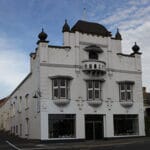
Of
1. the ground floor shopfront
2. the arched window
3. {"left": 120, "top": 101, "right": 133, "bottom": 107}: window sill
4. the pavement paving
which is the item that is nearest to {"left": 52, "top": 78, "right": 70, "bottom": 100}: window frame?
the ground floor shopfront

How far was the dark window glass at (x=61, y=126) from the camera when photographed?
119ft

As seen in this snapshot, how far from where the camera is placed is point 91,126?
3878cm

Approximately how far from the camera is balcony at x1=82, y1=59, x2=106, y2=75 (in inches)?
1503

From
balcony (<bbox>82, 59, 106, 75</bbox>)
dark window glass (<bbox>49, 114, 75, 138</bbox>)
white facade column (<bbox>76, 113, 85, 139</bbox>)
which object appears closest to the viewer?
dark window glass (<bbox>49, 114, 75, 138</bbox>)

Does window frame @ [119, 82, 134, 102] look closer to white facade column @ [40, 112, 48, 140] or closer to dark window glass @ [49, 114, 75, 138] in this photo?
dark window glass @ [49, 114, 75, 138]

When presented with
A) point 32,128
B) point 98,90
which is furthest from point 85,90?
point 32,128

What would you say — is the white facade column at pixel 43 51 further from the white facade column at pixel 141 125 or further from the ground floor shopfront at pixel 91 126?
the white facade column at pixel 141 125

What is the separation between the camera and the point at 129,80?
135 ft

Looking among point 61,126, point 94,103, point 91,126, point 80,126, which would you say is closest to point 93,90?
point 94,103

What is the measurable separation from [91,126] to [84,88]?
405 cm

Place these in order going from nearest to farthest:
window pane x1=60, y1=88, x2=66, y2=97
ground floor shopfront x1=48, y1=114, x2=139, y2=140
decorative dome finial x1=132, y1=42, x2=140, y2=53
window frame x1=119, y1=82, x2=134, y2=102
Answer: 1. ground floor shopfront x1=48, y1=114, x2=139, y2=140
2. window pane x1=60, y1=88, x2=66, y2=97
3. window frame x1=119, y1=82, x2=134, y2=102
4. decorative dome finial x1=132, y1=42, x2=140, y2=53

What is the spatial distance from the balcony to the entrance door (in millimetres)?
4734

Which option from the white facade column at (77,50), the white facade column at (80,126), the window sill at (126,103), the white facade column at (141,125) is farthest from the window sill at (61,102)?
the white facade column at (141,125)

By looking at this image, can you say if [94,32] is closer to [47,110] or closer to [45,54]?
[45,54]
